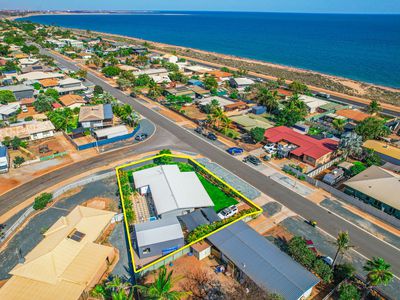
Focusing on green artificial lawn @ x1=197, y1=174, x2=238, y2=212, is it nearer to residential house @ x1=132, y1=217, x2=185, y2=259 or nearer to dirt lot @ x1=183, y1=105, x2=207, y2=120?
residential house @ x1=132, y1=217, x2=185, y2=259

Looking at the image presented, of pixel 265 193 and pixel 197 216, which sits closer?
pixel 197 216

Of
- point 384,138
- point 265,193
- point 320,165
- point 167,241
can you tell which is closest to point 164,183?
point 167,241

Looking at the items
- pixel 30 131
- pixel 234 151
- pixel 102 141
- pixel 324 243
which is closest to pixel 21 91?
pixel 30 131

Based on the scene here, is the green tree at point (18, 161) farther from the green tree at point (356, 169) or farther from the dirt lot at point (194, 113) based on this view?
the green tree at point (356, 169)

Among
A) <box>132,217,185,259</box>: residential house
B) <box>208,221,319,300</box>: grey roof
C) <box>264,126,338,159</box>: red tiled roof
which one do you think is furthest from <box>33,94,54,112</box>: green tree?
<box>208,221,319,300</box>: grey roof

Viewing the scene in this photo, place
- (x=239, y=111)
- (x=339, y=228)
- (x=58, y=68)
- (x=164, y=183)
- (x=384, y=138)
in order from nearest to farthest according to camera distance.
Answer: (x=339, y=228)
(x=164, y=183)
(x=384, y=138)
(x=239, y=111)
(x=58, y=68)

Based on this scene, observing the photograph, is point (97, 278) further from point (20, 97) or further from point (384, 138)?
point (20, 97)
